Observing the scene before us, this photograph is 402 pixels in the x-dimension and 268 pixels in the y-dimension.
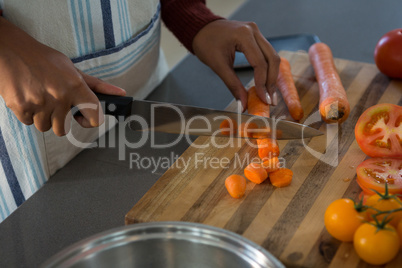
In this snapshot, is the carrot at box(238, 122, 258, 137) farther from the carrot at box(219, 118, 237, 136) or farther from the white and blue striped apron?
the white and blue striped apron

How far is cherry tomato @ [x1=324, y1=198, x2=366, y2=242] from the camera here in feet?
3.40

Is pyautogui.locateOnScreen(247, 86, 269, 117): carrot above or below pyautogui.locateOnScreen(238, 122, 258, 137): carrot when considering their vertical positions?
below

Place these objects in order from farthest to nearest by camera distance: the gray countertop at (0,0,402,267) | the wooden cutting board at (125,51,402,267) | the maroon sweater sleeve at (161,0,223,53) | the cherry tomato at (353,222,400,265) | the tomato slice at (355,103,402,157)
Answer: the maroon sweater sleeve at (161,0,223,53) → the tomato slice at (355,103,402,157) → the gray countertop at (0,0,402,267) → the wooden cutting board at (125,51,402,267) → the cherry tomato at (353,222,400,265)

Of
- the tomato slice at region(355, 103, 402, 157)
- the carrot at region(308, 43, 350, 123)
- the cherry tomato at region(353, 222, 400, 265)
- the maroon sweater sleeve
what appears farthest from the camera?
the maroon sweater sleeve

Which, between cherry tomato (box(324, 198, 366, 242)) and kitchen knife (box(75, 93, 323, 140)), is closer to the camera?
cherry tomato (box(324, 198, 366, 242))

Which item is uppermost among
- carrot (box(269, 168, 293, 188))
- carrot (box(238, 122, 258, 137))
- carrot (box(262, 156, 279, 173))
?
carrot (box(238, 122, 258, 137))

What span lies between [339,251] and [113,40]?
2.88ft

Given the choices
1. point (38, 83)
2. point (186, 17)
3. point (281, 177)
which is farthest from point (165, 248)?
point (186, 17)

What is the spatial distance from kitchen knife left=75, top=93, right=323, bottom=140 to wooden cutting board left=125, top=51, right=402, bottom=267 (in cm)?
5

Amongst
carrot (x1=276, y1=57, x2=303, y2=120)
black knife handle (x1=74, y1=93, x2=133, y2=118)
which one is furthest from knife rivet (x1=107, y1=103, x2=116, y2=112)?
carrot (x1=276, y1=57, x2=303, y2=120)

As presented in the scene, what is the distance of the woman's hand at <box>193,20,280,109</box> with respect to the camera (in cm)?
156

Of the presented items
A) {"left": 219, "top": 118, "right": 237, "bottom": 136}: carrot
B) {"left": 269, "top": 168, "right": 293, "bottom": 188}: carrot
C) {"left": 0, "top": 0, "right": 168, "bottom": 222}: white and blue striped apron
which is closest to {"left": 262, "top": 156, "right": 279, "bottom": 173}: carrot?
{"left": 269, "top": 168, "right": 293, "bottom": 188}: carrot

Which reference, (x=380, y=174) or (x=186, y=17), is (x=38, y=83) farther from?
(x=380, y=174)

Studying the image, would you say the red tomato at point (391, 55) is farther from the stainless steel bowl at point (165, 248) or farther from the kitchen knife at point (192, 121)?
the stainless steel bowl at point (165, 248)
